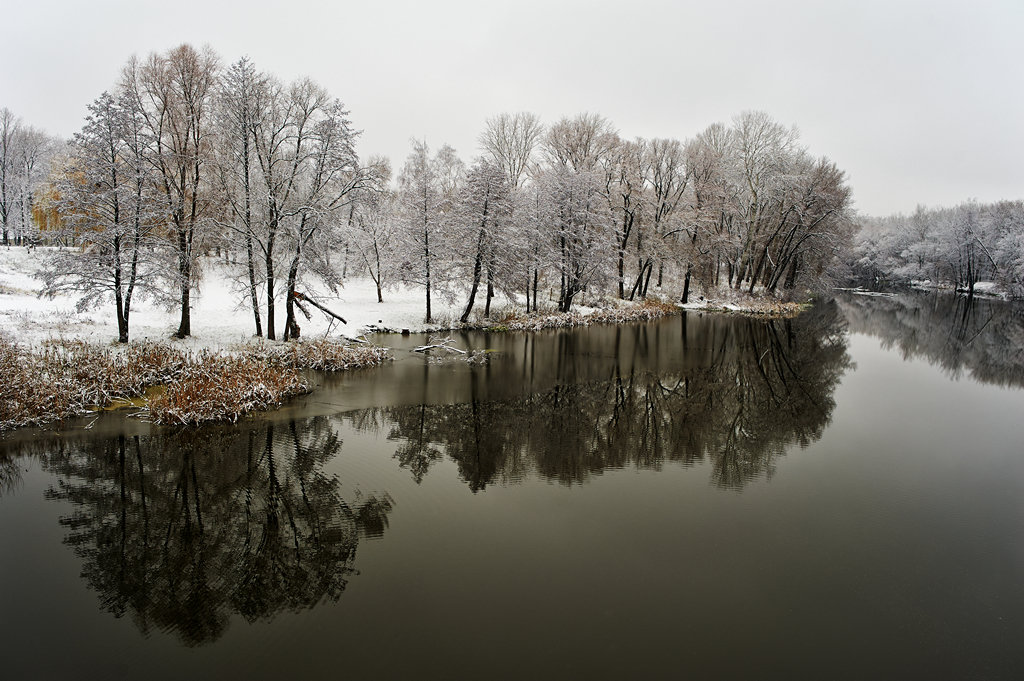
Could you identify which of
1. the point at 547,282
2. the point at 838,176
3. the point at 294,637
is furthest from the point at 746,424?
the point at 838,176

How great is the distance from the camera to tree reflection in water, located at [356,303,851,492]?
10.8m

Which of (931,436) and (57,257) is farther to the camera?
(57,257)

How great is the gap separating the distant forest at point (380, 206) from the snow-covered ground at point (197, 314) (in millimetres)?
1050

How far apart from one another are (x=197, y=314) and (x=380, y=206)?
1745 centimetres

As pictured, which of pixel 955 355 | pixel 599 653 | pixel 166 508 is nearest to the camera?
pixel 599 653

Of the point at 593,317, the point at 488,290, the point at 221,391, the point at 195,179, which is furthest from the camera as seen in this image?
the point at 593,317

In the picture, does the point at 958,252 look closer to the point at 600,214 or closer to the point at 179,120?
the point at 600,214

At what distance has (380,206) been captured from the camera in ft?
126

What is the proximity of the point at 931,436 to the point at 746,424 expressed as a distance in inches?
181

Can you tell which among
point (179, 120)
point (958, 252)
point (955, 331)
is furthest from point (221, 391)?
point (958, 252)

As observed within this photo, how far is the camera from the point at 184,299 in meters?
18.6

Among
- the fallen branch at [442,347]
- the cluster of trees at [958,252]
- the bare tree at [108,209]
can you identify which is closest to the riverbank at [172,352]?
the bare tree at [108,209]

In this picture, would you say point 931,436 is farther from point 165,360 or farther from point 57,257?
point 57,257

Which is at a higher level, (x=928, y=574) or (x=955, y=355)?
(x=955, y=355)
